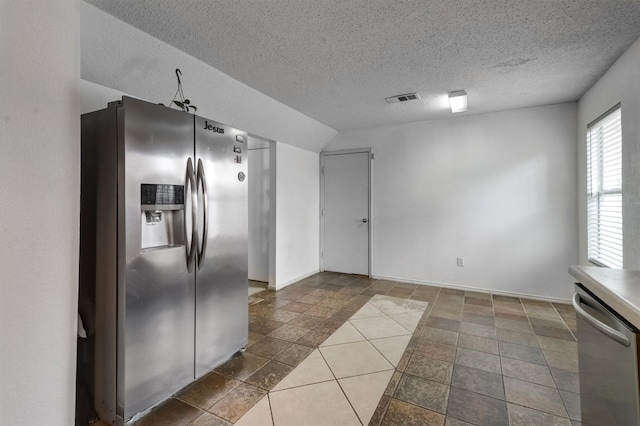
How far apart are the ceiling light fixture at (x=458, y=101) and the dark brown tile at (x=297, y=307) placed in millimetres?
2965

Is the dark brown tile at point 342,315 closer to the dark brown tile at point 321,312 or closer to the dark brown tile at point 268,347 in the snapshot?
the dark brown tile at point 321,312

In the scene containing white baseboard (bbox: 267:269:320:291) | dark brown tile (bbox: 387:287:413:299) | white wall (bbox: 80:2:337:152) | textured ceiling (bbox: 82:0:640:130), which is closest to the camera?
textured ceiling (bbox: 82:0:640:130)

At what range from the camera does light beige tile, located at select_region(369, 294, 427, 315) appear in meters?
3.49

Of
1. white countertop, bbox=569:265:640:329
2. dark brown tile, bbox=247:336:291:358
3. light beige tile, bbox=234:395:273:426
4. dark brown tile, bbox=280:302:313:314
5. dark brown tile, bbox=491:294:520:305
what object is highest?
white countertop, bbox=569:265:640:329

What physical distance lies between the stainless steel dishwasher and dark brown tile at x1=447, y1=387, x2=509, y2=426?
0.59 metres

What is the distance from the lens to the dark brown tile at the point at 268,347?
8.22 feet

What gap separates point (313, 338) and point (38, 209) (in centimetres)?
226

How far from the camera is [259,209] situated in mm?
4926

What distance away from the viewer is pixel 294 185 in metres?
4.75

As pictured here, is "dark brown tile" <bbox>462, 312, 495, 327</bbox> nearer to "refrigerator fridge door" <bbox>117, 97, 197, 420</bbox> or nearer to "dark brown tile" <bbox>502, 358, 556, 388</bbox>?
"dark brown tile" <bbox>502, 358, 556, 388</bbox>

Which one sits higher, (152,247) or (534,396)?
(152,247)

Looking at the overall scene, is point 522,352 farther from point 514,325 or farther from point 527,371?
point 514,325

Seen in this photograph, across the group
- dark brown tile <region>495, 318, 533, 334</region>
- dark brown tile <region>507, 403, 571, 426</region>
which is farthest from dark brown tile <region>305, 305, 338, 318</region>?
dark brown tile <region>507, 403, 571, 426</region>

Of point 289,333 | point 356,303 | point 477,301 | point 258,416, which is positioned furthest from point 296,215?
point 258,416
